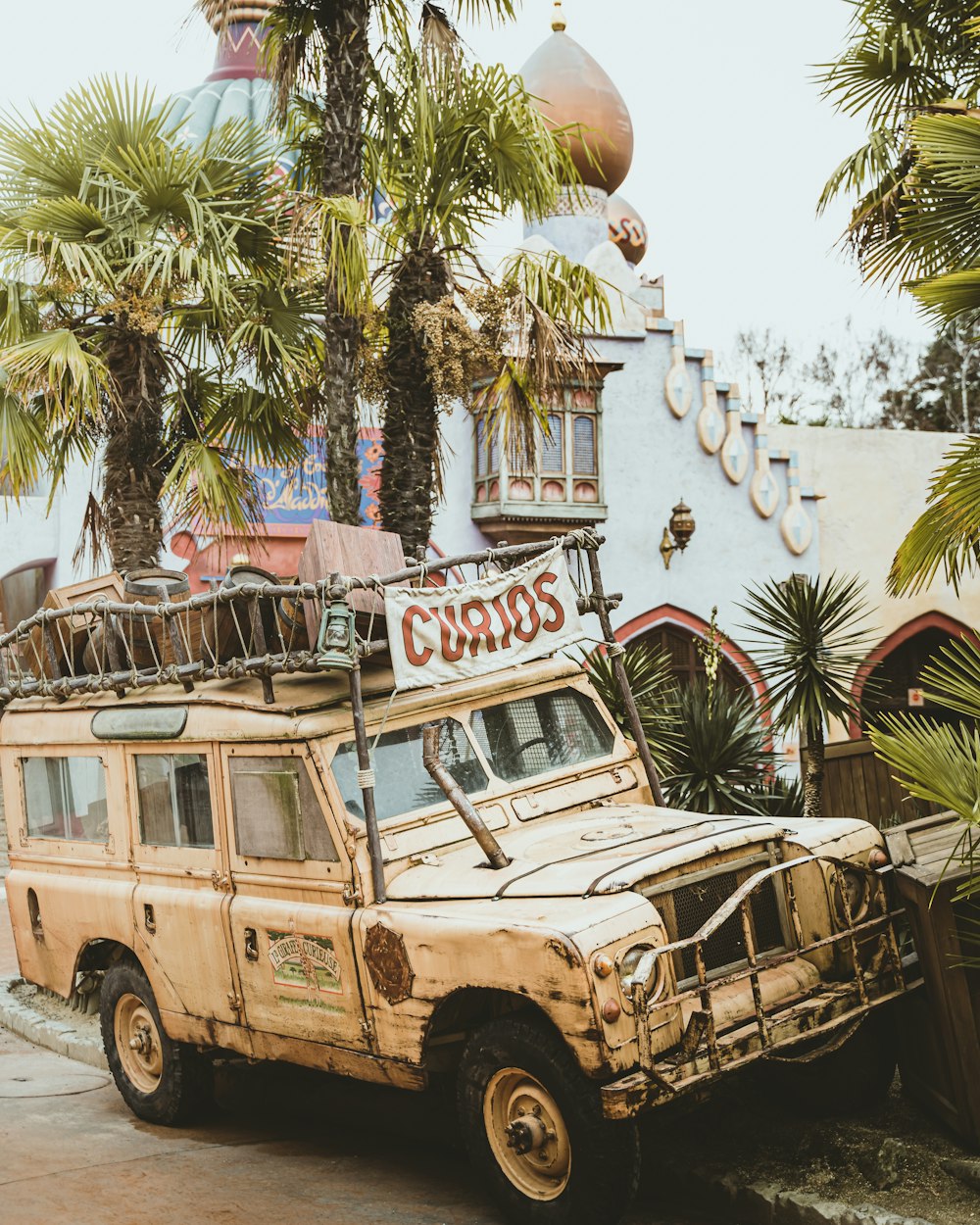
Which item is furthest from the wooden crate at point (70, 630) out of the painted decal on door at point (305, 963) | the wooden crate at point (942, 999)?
the wooden crate at point (942, 999)

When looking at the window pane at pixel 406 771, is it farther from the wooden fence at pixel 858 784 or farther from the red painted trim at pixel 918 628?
the red painted trim at pixel 918 628

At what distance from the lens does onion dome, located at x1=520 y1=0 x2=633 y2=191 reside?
2305 centimetres

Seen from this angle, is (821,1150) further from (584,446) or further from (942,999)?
(584,446)

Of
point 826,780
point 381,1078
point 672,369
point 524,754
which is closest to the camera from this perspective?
point 381,1078

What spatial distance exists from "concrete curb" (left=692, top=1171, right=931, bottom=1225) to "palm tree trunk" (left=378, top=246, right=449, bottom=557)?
217 inches

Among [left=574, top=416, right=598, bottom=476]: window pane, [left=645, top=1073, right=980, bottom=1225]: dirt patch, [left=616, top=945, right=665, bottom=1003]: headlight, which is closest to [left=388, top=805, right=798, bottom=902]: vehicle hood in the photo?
[left=616, top=945, right=665, bottom=1003]: headlight

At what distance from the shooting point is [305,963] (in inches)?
233

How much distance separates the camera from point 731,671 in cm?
2009

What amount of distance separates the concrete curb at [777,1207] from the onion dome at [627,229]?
2109cm

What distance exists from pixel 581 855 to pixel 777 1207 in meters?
1.50

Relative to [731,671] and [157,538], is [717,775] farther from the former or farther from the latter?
[731,671]

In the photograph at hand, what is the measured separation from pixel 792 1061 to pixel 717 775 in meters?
4.99

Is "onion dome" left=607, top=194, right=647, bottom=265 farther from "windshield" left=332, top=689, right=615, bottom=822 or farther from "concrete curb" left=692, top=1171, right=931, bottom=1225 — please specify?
"concrete curb" left=692, top=1171, right=931, bottom=1225

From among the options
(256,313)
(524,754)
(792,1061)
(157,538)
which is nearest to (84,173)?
(256,313)
